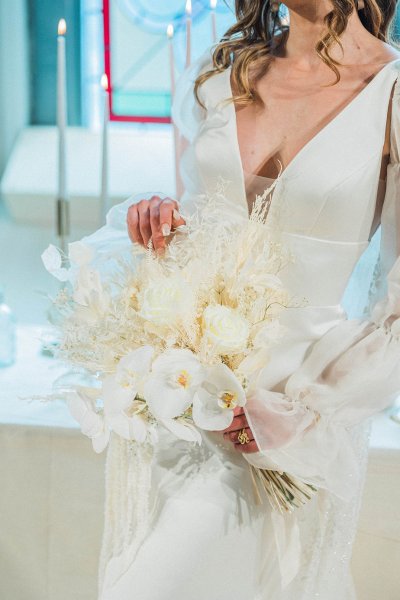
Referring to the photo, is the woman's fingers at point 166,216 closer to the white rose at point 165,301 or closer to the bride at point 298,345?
the bride at point 298,345

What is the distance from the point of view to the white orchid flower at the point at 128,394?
1080 mm

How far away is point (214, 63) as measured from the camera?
5.12 feet

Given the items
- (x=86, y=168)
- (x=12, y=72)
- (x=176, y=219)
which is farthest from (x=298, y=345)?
(x=12, y=72)

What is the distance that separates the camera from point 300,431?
48.9 inches

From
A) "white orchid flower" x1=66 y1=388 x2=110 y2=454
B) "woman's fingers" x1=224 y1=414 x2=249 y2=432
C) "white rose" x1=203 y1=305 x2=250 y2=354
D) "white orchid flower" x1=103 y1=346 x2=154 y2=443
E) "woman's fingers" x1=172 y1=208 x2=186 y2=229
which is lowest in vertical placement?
"woman's fingers" x1=224 y1=414 x2=249 y2=432

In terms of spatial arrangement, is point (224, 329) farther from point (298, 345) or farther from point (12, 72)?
point (12, 72)

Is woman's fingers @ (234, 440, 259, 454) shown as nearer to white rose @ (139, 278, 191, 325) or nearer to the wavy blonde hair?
white rose @ (139, 278, 191, 325)

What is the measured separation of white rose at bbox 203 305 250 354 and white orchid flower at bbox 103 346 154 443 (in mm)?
77

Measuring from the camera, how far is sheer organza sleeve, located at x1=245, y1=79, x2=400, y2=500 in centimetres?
122

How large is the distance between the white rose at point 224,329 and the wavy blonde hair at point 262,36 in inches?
18.9

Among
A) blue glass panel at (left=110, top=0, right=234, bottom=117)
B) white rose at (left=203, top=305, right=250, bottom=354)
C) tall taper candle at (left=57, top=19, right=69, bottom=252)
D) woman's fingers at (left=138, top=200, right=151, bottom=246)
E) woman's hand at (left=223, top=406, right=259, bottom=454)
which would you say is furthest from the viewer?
blue glass panel at (left=110, top=0, right=234, bottom=117)

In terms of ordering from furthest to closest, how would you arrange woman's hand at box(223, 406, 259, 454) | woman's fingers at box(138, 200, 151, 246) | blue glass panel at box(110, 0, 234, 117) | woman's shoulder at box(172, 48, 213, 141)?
blue glass panel at box(110, 0, 234, 117) → woman's shoulder at box(172, 48, 213, 141) → woman's fingers at box(138, 200, 151, 246) → woman's hand at box(223, 406, 259, 454)

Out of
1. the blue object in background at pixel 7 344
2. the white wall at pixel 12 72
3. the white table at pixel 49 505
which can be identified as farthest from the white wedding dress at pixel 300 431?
the white wall at pixel 12 72

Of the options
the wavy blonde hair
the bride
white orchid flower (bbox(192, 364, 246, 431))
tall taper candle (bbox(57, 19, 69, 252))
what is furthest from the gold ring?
tall taper candle (bbox(57, 19, 69, 252))
